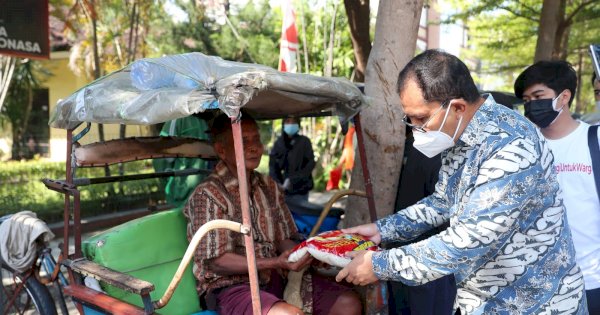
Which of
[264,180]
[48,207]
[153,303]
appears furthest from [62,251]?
[48,207]

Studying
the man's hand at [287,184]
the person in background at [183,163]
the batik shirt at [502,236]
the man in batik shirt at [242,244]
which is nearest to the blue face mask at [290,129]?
the man's hand at [287,184]

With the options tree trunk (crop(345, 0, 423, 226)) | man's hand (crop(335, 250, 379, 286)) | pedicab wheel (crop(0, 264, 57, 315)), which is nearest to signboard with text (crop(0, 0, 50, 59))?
pedicab wheel (crop(0, 264, 57, 315))

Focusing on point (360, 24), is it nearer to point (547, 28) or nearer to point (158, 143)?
point (547, 28)

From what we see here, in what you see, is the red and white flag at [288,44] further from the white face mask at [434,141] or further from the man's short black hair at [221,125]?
the white face mask at [434,141]

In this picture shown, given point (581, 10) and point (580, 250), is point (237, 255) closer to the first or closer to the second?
point (580, 250)

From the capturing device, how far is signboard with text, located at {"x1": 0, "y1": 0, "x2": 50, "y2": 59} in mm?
6461

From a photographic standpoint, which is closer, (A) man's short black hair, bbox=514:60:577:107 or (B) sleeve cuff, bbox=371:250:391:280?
(B) sleeve cuff, bbox=371:250:391:280

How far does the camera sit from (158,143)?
337 centimetres

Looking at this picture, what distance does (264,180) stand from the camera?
332 centimetres

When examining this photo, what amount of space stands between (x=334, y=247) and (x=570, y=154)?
3.88 ft

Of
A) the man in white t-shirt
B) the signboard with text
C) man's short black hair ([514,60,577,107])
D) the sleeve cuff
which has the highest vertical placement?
the signboard with text

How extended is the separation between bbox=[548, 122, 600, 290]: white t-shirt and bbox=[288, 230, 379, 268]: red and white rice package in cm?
92

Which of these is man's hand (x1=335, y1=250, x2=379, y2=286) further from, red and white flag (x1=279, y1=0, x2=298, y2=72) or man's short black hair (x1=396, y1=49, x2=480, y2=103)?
red and white flag (x1=279, y1=0, x2=298, y2=72)

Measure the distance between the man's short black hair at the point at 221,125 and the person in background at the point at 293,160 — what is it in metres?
3.95
